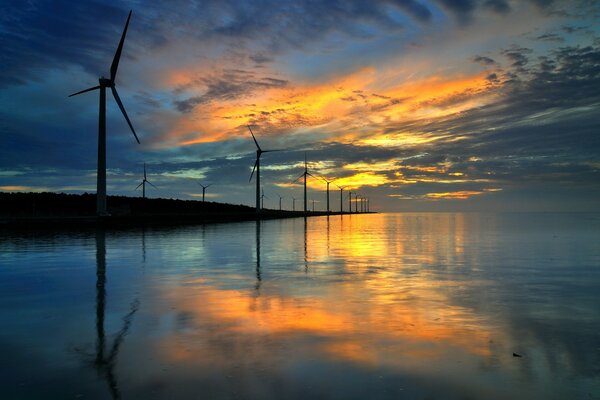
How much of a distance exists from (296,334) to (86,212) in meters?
90.7

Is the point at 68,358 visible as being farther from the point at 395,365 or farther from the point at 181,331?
the point at 395,365

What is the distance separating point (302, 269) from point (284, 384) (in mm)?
15130

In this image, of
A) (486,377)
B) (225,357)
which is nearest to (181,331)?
(225,357)

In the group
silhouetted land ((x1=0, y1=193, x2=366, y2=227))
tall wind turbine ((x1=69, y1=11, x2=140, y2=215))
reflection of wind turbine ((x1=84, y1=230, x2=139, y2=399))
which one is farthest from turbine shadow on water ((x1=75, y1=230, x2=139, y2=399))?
silhouetted land ((x1=0, y1=193, x2=366, y2=227))

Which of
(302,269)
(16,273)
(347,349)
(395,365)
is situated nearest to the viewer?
(395,365)

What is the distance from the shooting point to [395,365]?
8547 millimetres

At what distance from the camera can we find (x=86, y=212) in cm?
9225

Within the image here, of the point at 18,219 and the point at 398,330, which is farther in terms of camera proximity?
the point at 18,219

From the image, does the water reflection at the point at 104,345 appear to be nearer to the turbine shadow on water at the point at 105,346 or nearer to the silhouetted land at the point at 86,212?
the turbine shadow on water at the point at 105,346

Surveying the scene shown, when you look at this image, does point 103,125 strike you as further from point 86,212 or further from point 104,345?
point 104,345

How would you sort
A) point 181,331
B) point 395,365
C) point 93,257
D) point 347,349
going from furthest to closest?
point 93,257 < point 181,331 < point 347,349 < point 395,365

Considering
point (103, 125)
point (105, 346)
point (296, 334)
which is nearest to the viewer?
point (105, 346)

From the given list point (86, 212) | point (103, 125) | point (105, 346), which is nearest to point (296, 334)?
point (105, 346)

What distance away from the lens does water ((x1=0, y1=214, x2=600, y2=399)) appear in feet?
24.8
